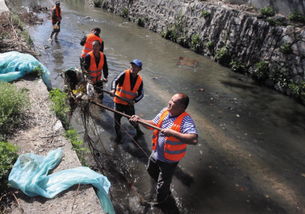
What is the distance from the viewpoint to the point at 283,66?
33.0ft

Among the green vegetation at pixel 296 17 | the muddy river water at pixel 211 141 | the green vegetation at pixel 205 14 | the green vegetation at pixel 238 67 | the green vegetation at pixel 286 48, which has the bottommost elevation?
the muddy river water at pixel 211 141

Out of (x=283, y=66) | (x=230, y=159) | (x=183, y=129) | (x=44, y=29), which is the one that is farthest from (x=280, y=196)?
(x=44, y=29)

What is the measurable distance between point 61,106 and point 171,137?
93.6 inches

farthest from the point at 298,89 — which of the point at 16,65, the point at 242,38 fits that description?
the point at 16,65

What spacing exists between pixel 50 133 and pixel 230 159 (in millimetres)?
4120

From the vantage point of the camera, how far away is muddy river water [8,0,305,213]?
4.93 m

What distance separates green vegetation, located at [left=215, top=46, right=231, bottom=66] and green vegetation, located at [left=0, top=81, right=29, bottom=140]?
967 centimetres

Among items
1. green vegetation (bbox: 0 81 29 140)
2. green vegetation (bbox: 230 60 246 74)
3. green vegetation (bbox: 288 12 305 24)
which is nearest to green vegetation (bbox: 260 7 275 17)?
green vegetation (bbox: 288 12 305 24)

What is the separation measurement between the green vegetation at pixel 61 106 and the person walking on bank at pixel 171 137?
165cm

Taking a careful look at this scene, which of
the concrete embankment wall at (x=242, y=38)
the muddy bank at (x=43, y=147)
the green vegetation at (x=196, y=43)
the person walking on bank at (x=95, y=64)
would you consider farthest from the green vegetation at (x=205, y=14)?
the muddy bank at (x=43, y=147)

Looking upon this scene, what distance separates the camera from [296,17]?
33.6 ft

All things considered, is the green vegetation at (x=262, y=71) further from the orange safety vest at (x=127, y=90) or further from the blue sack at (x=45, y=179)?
the blue sack at (x=45, y=179)

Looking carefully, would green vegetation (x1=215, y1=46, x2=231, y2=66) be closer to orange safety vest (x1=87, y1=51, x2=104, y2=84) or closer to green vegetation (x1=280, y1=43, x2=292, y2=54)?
green vegetation (x1=280, y1=43, x2=292, y2=54)

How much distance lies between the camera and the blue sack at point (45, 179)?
120 inches
